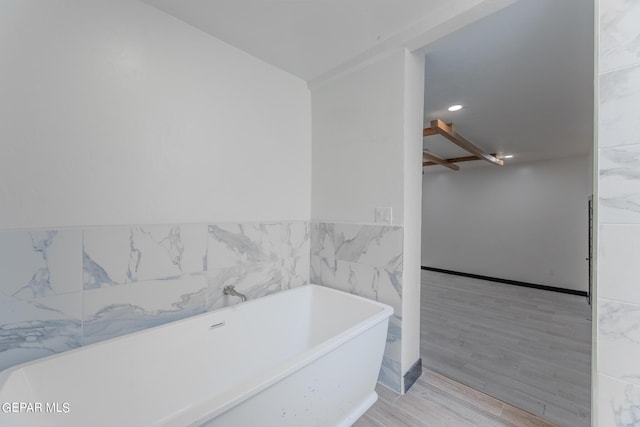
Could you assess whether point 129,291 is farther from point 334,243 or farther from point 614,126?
point 614,126

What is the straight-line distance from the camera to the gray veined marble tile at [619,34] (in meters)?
1.03

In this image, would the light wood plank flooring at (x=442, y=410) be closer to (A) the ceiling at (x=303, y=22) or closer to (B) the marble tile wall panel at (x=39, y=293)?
(B) the marble tile wall panel at (x=39, y=293)

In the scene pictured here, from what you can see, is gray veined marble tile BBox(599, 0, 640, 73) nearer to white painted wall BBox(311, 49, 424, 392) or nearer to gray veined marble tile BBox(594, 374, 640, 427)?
white painted wall BBox(311, 49, 424, 392)

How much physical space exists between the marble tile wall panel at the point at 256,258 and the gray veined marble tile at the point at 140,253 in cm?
12

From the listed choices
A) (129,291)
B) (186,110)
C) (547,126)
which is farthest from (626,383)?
(547,126)

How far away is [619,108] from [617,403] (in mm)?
1216

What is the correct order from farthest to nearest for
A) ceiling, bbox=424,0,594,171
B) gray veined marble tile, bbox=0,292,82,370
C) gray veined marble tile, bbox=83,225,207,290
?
ceiling, bbox=424,0,594,171, gray veined marble tile, bbox=83,225,207,290, gray veined marble tile, bbox=0,292,82,370

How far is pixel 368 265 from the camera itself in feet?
6.66

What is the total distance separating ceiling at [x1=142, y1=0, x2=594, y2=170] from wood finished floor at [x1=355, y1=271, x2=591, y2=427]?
2430mm

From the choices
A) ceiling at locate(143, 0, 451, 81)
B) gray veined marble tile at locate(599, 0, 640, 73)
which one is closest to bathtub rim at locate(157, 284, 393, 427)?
gray veined marble tile at locate(599, 0, 640, 73)

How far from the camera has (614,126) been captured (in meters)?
1.07

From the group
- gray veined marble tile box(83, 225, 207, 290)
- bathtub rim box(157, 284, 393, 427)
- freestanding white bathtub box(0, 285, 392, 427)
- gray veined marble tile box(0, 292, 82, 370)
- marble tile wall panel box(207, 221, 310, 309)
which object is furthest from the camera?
marble tile wall panel box(207, 221, 310, 309)

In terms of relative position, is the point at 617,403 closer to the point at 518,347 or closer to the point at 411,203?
the point at 411,203

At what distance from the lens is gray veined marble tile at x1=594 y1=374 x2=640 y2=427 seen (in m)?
1.02
